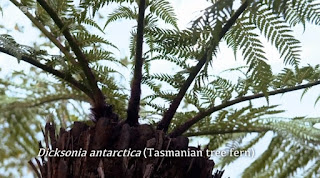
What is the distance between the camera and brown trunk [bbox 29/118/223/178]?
0.89 meters

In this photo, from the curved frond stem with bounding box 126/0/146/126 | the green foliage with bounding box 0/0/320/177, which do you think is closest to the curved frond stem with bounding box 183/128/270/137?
the green foliage with bounding box 0/0/320/177

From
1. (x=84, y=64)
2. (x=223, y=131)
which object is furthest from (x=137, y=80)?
(x=223, y=131)

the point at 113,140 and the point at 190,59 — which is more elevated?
the point at 190,59

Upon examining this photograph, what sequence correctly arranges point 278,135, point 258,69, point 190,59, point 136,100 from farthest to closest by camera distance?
point 278,135 < point 190,59 < point 136,100 < point 258,69

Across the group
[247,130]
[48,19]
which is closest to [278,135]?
[247,130]

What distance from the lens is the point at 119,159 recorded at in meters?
0.90

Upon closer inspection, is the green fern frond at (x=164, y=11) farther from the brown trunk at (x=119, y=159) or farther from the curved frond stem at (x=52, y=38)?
the brown trunk at (x=119, y=159)

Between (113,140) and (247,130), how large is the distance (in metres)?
0.67

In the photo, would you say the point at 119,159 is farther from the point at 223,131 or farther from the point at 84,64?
the point at 223,131

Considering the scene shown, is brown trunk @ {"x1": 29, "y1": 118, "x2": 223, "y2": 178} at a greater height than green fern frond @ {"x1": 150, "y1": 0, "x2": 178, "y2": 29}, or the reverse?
green fern frond @ {"x1": 150, "y1": 0, "x2": 178, "y2": 29}

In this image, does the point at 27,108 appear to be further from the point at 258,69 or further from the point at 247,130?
the point at 258,69

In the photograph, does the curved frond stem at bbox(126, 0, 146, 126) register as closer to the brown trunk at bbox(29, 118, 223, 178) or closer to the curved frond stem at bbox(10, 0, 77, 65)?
the brown trunk at bbox(29, 118, 223, 178)

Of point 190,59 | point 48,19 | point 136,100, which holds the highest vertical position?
point 48,19

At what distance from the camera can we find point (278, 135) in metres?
1.43
